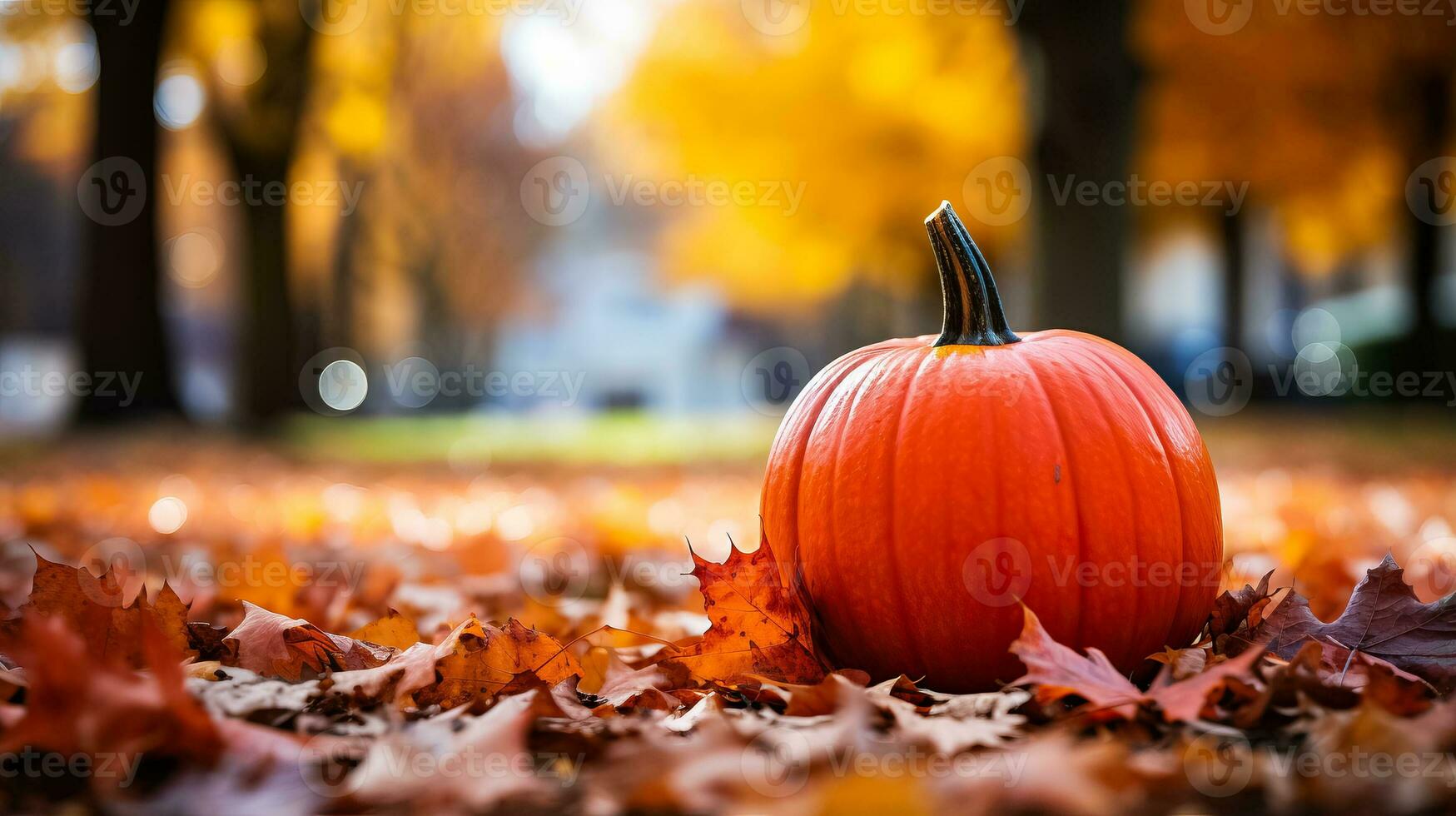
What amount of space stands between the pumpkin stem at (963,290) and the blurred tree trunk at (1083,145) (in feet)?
16.3

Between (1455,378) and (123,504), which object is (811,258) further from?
(123,504)

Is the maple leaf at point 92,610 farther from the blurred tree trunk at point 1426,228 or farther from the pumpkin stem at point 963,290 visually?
the blurred tree trunk at point 1426,228

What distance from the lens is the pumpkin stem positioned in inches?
87.3

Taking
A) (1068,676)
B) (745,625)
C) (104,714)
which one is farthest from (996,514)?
(104,714)

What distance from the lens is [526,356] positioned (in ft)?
157

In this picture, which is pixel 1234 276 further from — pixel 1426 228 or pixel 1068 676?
pixel 1068 676

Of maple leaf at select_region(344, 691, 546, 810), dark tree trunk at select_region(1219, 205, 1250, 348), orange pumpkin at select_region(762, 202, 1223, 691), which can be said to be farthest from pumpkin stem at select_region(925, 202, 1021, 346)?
dark tree trunk at select_region(1219, 205, 1250, 348)

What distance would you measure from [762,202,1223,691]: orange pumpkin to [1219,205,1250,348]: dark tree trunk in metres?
16.8

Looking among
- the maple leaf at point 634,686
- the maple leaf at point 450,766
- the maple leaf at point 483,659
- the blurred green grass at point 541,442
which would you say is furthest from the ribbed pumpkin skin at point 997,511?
the blurred green grass at point 541,442

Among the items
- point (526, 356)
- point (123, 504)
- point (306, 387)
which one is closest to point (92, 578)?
point (123, 504)

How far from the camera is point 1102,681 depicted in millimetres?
1709

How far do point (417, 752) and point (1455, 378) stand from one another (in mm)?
15454

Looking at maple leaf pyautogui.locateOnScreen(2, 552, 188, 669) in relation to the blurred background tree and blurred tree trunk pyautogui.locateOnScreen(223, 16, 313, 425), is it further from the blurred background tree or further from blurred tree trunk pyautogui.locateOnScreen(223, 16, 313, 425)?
blurred tree trunk pyautogui.locateOnScreen(223, 16, 313, 425)

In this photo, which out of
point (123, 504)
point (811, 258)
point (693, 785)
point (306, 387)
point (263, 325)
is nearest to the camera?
point (693, 785)
